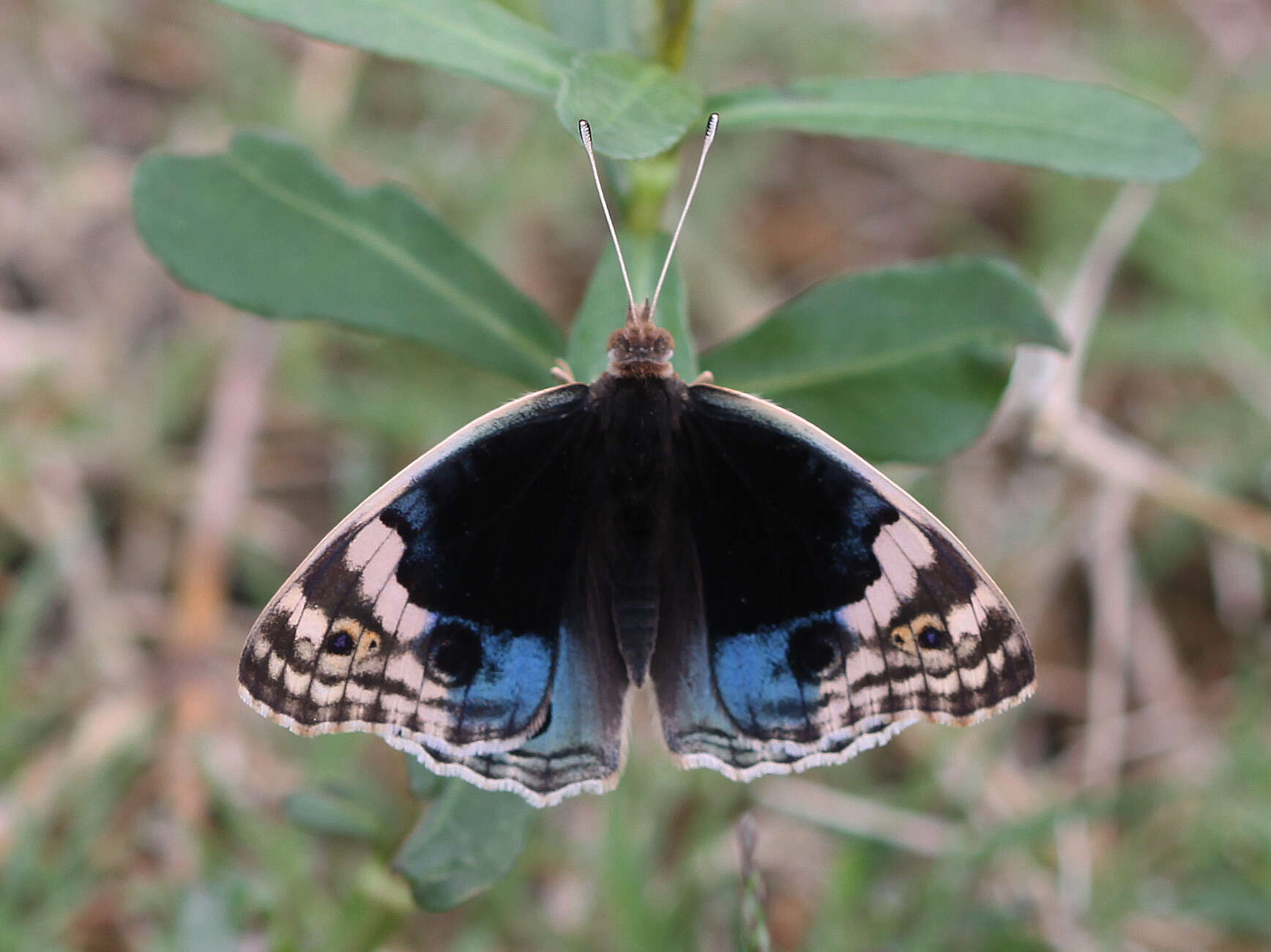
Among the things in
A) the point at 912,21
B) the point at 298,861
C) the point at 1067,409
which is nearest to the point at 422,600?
the point at 298,861

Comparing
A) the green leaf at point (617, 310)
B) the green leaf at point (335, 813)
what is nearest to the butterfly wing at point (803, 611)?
the green leaf at point (617, 310)

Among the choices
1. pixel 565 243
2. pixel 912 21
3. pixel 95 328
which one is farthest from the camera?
pixel 912 21

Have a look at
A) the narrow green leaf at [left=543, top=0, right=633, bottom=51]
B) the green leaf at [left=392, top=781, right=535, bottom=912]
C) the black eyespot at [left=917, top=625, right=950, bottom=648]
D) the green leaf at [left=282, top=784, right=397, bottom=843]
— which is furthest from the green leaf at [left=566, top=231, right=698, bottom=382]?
the green leaf at [left=282, top=784, right=397, bottom=843]

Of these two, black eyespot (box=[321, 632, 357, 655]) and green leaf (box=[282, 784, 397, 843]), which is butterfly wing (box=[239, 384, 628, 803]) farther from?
green leaf (box=[282, 784, 397, 843])

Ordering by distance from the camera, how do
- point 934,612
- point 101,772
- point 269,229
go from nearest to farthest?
point 934,612
point 269,229
point 101,772

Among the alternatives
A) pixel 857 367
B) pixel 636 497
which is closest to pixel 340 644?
pixel 636 497

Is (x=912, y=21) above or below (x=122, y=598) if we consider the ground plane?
above

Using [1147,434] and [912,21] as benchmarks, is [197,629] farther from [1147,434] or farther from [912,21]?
[912,21]
